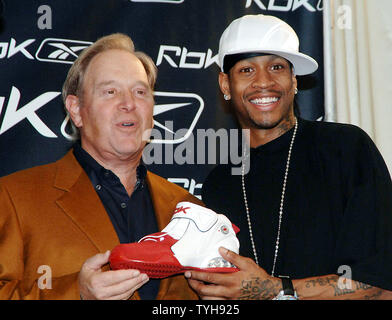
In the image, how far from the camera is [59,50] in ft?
9.69

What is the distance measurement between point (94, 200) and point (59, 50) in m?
1.15

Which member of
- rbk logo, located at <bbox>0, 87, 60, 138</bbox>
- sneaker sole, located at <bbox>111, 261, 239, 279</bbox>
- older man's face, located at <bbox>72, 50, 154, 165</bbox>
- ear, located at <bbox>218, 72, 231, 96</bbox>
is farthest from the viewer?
rbk logo, located at <bbox>0, 87, 60, 138</bbox>

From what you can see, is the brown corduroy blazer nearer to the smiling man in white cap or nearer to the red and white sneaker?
the red and white sneaker

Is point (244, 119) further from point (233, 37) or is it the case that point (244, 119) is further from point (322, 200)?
point (322, 200)

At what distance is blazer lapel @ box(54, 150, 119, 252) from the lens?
2.07 meters

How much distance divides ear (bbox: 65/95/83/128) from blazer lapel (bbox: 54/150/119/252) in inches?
10.7

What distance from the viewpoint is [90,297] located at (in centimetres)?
189

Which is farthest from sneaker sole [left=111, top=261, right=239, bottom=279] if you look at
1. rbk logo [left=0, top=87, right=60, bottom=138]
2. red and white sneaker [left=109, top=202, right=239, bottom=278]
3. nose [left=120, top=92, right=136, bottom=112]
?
rbk logo [left=0, top=87, right=60, bottom=138]

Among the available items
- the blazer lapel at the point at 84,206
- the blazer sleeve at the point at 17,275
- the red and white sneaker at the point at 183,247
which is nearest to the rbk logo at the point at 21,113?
the blazer lapel at the point at 84,206

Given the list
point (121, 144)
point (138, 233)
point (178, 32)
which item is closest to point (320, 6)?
point (178, 32)

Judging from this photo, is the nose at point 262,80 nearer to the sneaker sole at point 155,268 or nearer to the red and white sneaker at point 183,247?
the red and white sneaker at point 183,247

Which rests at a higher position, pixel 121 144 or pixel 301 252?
pixel 121 144

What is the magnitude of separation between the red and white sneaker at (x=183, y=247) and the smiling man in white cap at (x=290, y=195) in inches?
1.8
